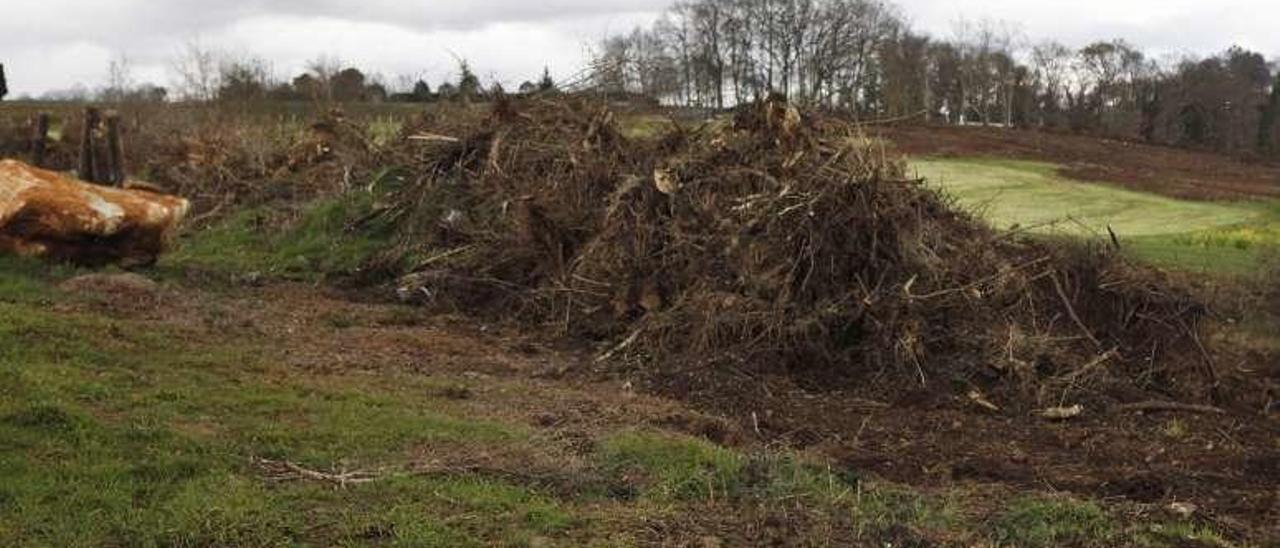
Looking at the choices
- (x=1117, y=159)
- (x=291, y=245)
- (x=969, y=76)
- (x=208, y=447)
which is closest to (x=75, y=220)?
(x=291, y=245)

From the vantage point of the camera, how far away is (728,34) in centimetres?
6750

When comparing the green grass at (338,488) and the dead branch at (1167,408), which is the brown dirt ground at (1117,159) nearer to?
the dead branch at (1167,408)

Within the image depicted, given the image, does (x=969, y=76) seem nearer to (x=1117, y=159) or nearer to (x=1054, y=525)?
(x=1117, y=159)

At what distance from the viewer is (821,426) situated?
730cm

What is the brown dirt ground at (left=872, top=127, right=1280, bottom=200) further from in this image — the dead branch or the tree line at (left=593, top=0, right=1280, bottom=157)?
the dead branch

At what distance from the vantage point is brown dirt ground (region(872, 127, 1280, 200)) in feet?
118

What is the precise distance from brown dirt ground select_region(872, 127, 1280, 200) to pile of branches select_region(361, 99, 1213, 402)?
1005 inches

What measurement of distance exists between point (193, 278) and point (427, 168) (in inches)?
156

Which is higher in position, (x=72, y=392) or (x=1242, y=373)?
(x=72, y=392)

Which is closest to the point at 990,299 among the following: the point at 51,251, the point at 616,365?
the point at 616,365

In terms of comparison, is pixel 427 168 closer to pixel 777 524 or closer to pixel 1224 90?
pixel 777 524

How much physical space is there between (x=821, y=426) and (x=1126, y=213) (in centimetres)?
2366

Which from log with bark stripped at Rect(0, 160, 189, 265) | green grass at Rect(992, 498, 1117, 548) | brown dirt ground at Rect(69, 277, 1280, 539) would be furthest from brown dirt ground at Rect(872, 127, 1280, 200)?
green grass at Rect(992, 498, 1117, 548)

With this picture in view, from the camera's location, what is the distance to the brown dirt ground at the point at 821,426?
230 inches
